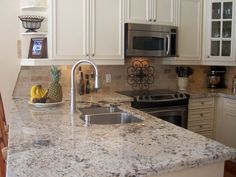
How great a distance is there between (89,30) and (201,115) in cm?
182

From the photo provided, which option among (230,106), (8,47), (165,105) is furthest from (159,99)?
(8,47)

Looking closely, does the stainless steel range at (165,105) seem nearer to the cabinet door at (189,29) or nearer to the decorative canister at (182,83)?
the decorative canister at (182,83)

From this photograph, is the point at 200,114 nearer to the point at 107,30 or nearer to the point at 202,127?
the point at 202,127

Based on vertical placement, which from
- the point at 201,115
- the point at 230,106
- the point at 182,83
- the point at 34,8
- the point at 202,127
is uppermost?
the point at 34,8

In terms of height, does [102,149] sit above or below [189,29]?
below

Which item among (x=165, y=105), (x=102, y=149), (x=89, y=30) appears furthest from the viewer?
(x=165, y=105)

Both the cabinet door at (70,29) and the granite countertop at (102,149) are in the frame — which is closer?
the granite countertop at (102,149)

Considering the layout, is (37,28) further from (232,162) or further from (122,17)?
(232,162)

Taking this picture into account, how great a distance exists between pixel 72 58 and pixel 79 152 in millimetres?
1857

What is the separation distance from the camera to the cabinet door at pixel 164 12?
11.1 feet

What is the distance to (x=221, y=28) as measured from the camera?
3688 millimetres

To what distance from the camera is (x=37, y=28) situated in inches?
117

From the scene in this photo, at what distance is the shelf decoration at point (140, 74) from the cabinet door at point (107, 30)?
535 mm

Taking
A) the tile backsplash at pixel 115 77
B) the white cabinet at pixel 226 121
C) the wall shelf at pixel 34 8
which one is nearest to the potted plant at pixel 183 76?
the tile backsplash at pixel 115 77
